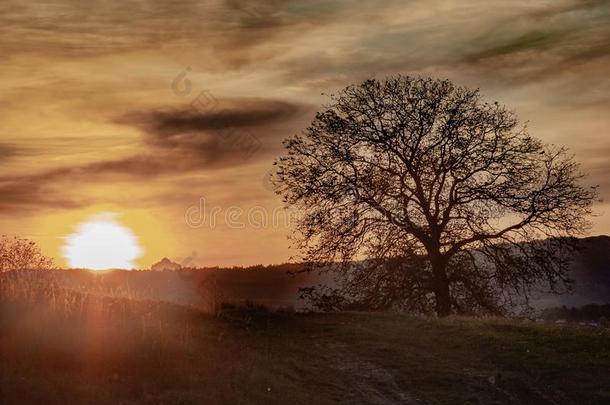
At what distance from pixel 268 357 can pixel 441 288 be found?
14.5 meters

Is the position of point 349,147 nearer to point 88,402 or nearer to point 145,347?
point 145,347

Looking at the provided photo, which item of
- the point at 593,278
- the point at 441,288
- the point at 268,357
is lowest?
the point at 268,357

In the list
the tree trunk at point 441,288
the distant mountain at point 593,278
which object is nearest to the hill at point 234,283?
the distant mountain at point 593,278

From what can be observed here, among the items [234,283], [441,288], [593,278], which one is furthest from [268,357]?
[593,278]

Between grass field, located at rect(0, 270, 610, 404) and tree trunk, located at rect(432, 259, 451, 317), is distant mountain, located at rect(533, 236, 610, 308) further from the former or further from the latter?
grass field, located at rect(0, 270, 610, 404)

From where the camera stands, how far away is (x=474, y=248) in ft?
105

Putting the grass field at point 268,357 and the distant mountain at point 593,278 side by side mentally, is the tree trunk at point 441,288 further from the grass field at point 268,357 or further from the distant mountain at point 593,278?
the distant mountain at point 593,278

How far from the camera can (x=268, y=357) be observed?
725 inches

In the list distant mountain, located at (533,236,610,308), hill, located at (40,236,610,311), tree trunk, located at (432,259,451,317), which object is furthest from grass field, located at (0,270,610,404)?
distant mountain, located at (533,236,610,308)

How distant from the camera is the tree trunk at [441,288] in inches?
1232

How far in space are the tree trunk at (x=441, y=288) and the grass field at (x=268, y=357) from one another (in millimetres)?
6499

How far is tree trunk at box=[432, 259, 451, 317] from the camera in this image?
103 ft

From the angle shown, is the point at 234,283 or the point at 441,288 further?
the point at 234,283

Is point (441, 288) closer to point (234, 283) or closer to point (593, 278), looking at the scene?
point (234, 283)
